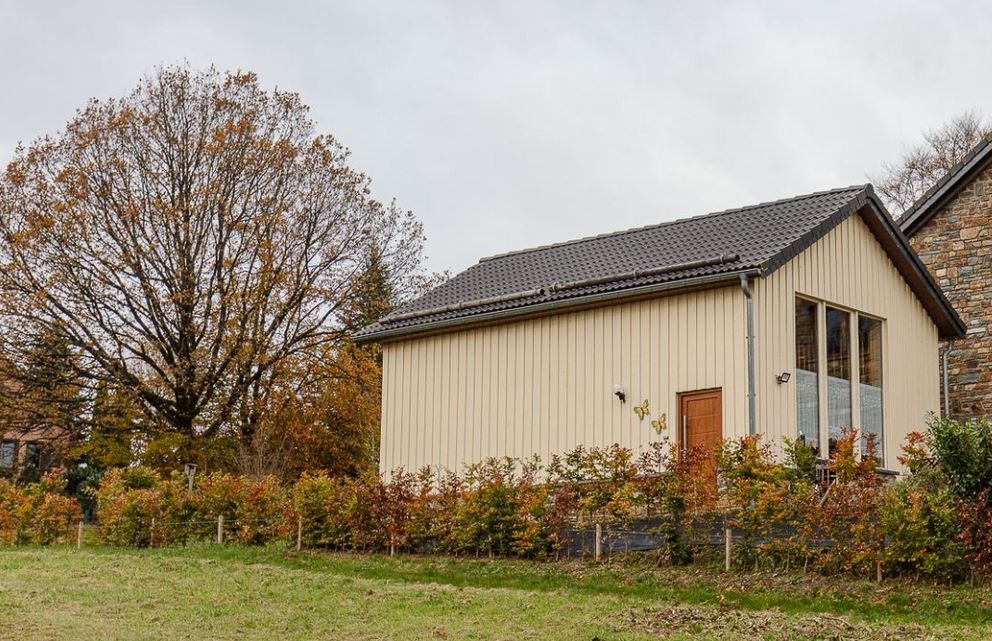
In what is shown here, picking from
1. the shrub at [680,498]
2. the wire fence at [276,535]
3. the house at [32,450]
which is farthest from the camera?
the house at [32,450]

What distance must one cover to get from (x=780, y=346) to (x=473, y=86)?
5.94 m

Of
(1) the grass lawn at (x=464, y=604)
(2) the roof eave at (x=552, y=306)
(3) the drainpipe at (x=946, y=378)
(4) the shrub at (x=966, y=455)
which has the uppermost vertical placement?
(2) the roof eave at (x=552, y=306)

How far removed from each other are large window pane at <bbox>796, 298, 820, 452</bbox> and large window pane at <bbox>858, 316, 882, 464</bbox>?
4.18ft

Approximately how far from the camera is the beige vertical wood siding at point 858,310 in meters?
17.8

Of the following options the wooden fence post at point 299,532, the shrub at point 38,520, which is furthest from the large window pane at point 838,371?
the shrub at point 38,520

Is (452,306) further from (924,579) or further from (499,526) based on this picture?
(924,579)

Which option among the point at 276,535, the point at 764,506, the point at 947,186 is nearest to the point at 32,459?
the point at 276,535

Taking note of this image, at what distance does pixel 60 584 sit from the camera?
50.4 ft

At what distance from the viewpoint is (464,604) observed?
13109mm

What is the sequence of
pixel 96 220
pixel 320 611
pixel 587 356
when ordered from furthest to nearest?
pixel 96 220 → pixel 587 356 → pixel 320 611

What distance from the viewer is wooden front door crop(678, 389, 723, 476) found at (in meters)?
17.8

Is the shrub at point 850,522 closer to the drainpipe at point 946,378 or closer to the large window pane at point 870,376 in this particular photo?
the large window pane at point 870,376

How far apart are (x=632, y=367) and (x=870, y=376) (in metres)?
3.98

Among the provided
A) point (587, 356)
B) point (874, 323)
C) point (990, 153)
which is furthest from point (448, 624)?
point (990, 153)
